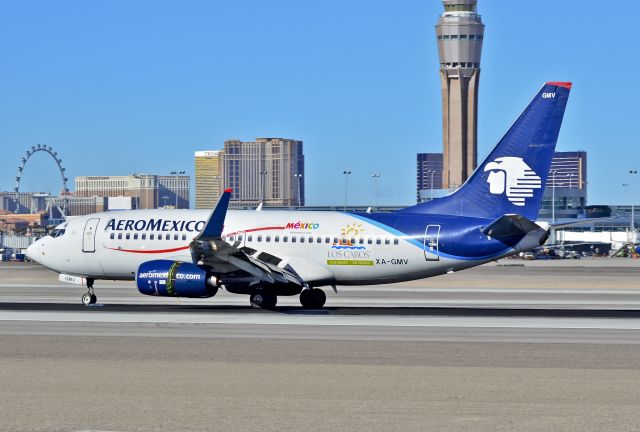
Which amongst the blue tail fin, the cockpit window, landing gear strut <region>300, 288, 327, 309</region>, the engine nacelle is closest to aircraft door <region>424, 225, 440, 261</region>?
the blue tail fin

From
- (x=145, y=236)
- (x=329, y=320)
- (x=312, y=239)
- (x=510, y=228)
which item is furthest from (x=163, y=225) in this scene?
(x=510, y=228)

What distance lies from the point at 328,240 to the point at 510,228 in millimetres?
7676

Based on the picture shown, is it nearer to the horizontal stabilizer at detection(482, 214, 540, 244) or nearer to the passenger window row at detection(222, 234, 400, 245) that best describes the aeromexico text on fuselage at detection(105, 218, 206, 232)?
the passenger window row at detection(222, 234, 400, 245)

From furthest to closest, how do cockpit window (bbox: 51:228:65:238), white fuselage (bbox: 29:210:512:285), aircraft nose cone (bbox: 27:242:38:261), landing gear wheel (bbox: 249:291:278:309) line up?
aircraft nose cone (bbox: 27:242:38:261)
cockpit window (bbox: 51:228:65:238)
white fuselage (bbox: 29:210:512:285)
landing gear wheel (bbox: 249:291:278:309)

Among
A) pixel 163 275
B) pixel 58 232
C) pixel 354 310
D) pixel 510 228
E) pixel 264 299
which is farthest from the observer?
pixel 58 232

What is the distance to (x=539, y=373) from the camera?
1041 inches

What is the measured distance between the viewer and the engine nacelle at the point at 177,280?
42219 millimetres

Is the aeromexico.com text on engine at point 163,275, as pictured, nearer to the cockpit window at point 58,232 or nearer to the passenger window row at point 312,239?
the passenger window row at point 312,239

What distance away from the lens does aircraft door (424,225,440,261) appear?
147ft

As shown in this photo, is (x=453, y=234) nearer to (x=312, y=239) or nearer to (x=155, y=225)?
(x=312, y=239)

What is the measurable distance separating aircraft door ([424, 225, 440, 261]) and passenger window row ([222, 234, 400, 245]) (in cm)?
122

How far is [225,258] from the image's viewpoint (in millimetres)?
43656

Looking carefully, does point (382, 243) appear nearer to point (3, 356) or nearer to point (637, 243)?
point (3, 356)

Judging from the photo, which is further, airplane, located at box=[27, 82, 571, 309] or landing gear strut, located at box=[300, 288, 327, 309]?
landing gear strut, located at box=[300, 288, 327, 309]
